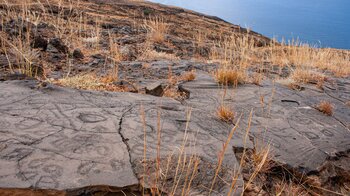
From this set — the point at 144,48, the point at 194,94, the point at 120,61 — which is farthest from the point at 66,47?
the point at 194,94

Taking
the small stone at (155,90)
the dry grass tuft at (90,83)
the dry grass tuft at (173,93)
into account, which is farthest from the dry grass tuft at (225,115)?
the dry grass tuft at (90,83)

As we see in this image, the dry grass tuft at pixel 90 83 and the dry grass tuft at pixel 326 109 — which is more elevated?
the dry grass tuft at pixel 90 83

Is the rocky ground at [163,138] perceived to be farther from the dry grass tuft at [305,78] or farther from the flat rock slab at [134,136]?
the dry grass tuft at [305,78]

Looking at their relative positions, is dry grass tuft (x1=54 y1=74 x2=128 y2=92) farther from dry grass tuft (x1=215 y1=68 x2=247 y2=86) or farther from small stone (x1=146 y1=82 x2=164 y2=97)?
dry grass tuft (x1=215 y1=68 x2=247 y2=86)

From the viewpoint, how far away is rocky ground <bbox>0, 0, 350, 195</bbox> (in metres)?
1.99

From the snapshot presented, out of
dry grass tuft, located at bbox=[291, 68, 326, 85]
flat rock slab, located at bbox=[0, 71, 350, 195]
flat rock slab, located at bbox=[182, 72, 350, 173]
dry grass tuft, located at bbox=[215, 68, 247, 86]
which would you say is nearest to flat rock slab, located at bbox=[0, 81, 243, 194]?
flat rock slab, located at bbox=[0, 71, 350, 195]

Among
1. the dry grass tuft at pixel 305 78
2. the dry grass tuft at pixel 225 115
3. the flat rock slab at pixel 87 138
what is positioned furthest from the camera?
the dry grass tuft at pixel 305 78

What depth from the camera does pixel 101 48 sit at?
658 centimetres

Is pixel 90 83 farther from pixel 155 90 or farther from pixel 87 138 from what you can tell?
pixel 87 138

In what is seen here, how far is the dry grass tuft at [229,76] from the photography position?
4461 mm

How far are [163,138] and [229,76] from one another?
2.14m

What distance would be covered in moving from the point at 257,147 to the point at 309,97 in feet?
7.18

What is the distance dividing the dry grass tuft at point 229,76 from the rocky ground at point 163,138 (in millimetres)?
112

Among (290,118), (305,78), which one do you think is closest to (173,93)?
(290,118)
